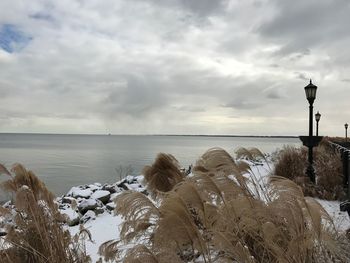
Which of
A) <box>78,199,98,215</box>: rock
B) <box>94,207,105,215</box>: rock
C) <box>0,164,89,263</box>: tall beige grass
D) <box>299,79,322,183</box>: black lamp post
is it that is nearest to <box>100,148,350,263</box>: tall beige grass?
<box>0,164,89,263</box>: tall beige grass

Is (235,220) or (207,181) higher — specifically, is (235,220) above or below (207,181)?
below

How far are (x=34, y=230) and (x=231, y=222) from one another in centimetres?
218

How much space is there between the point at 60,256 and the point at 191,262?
49.1 inches

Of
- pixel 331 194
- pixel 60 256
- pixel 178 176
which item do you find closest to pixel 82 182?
pixel 331 194

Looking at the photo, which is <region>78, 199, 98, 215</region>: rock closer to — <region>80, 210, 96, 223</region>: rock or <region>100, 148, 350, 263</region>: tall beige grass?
<region>80, 210, 96, 223</region>: rock

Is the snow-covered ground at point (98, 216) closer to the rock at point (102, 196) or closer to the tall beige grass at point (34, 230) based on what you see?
the rock at point (102, 196)

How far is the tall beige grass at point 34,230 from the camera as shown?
3938 mm

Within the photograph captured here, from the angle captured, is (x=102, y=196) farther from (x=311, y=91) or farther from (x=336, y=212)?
(x=311, y=91)

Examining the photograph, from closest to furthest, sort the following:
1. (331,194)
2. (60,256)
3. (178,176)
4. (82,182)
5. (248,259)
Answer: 1. (248,259)
2. (60,256)
3. (178,176)
4. (331,194)
5. (82,182)

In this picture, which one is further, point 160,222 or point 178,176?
point 178,176

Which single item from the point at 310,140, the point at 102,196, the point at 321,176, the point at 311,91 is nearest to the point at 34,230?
the point at 102,196

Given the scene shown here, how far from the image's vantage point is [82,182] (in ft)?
95.6

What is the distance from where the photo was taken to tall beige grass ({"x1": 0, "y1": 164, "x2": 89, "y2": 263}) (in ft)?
12.9

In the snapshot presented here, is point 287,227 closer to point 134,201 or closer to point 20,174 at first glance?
point 134,201
